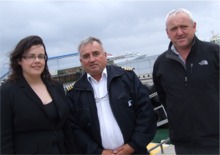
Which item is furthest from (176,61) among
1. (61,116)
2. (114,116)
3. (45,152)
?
(45,152)

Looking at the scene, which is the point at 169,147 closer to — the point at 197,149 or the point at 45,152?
the point at 197,149

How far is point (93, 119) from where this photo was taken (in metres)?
3.01

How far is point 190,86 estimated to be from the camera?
276 cm

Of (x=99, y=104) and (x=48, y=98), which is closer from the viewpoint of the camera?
(x=48, y=98)

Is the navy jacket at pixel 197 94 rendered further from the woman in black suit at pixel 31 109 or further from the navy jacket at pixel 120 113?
the woman in black suit at pixel 31 109

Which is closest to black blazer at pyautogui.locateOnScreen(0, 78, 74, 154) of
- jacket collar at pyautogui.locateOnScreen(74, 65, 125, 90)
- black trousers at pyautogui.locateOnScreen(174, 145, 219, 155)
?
jacket collar at pyautogui.locateOnScreen(74, 65, 125, 90)

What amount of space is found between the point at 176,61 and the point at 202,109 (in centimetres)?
52

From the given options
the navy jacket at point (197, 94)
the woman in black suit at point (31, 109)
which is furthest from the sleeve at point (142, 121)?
the woman in black suit at point (31, 109)

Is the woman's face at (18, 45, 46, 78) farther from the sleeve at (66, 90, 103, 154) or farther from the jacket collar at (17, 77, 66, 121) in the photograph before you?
the sleeve at (66, 90, 103, 154)

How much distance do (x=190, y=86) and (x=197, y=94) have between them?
10 centimetres

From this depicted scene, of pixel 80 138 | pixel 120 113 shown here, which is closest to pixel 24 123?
pixel 80 138

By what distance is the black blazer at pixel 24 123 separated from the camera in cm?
255

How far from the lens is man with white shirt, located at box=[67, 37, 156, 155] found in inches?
118

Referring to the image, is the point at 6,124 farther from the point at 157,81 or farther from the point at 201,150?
the point at 201,150
